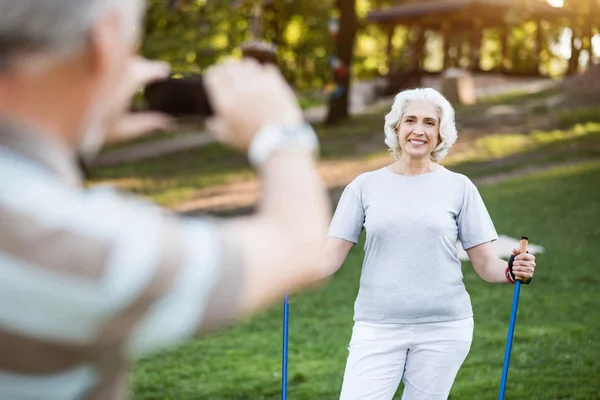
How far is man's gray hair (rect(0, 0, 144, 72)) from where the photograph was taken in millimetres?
891

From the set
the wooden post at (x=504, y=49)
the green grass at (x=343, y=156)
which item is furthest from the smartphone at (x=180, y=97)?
the wooden post at (x=504, y=49)

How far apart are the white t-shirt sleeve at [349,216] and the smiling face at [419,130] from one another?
0.93ft

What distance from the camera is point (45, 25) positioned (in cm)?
90

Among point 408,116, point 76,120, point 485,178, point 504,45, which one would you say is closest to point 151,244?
point 76,120

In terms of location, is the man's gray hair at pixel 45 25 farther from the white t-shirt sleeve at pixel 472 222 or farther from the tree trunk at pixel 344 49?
the tree trunk at pixel 344 49

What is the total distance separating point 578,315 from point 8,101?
27.7ft

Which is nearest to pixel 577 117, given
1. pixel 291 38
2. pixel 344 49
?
pixel 344 49

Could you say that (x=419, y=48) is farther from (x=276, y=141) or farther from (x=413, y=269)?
(x=276, y=141)

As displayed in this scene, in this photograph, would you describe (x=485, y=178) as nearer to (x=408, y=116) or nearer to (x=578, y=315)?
(x=578, y=315)

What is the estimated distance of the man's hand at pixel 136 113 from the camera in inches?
40.1

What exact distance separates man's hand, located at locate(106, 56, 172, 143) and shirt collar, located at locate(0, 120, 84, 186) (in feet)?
0.31

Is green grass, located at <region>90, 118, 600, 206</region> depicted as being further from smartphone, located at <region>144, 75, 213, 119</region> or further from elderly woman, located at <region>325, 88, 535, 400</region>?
smartphone, located at <region>144, 75, 213, 119</region>

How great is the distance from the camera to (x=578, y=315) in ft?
28.7

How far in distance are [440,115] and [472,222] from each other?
500 millimetres
